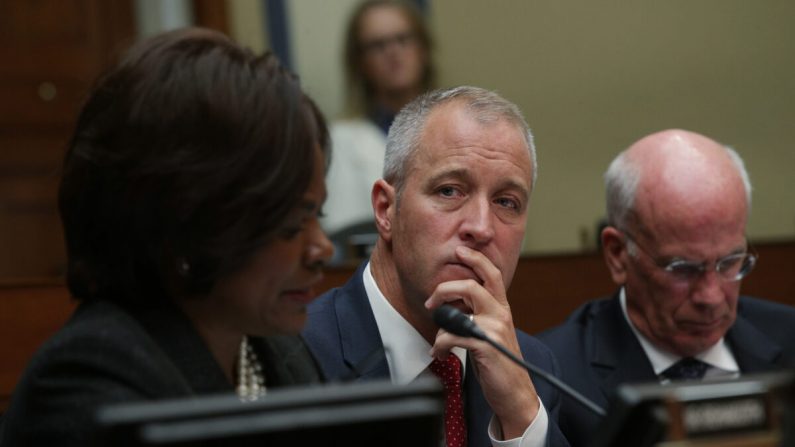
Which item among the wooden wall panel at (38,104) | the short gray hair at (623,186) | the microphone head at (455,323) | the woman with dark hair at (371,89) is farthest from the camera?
the wooden wall panel at (38,104)

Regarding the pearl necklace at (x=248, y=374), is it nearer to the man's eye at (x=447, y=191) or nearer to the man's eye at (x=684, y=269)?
the man's eye at (x=447, y=191)

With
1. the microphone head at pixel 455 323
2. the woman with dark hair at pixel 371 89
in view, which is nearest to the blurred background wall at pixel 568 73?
the woman with dark hair at pixel 371 89

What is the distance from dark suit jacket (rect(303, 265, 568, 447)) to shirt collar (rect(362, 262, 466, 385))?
2 cm

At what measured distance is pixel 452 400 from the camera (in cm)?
231

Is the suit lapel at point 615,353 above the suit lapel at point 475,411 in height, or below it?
below

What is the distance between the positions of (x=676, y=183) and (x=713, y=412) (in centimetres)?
164

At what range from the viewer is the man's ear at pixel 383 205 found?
246 cm

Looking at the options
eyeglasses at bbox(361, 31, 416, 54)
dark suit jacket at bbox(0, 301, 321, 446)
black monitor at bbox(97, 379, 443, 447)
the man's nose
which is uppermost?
black monitor at bbox(97, 379, 443, 447)

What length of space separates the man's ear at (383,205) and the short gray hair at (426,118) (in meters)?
0.02

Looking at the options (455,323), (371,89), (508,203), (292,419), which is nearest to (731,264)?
(508,203)

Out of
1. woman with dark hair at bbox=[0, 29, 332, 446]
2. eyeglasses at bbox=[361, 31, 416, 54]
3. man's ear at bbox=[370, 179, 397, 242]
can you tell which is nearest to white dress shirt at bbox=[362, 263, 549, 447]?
man's ear at bbox=[370, 179, 397, 242]

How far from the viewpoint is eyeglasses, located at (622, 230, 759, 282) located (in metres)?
2.75

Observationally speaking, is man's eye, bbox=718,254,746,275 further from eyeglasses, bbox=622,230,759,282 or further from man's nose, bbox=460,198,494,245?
man's nose, bbox=460,198,494,245

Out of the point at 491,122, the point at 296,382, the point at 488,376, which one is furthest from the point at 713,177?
→ the point at 296,382
